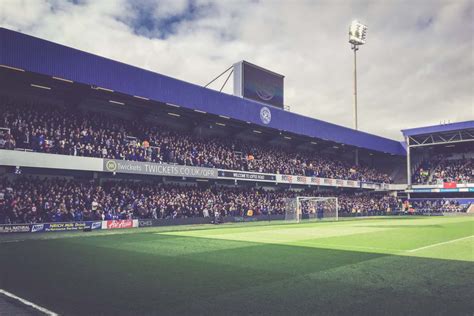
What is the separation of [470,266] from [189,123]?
3253 cm

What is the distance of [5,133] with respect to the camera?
23.7 metres

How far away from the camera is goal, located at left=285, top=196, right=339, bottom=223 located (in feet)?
134

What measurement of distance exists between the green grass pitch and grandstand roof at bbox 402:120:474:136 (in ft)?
149

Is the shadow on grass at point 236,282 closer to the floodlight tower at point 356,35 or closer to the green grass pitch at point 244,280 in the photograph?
the green grass pitch at point 244,280

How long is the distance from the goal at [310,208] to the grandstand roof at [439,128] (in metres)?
22.2

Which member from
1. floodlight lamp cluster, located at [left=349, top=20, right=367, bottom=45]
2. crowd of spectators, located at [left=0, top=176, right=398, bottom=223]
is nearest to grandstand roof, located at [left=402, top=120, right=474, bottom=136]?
floodlight lamp cluster, located at [left=349, top=20, right=367, bottom=45]

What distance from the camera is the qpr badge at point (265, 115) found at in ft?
136

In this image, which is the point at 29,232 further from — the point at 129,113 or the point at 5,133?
the point at 129,113

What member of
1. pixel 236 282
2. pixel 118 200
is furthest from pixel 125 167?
pixel 236 282

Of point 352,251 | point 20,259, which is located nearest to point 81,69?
point 20,259

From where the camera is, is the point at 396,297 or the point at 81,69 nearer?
the point at 396,297

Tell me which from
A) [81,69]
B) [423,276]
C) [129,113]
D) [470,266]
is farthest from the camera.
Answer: [129,113]

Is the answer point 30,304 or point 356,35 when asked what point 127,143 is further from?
point 356,35

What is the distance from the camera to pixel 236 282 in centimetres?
816
